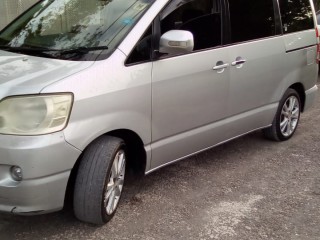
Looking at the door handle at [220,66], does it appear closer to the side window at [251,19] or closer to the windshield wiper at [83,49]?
the side window at [251,19]

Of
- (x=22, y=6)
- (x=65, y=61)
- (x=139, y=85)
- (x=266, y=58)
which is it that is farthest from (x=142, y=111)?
(x=22, y=6)

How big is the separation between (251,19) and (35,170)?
8.83 ft

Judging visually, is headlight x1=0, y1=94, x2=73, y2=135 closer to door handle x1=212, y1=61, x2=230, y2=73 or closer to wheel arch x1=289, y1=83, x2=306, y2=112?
door handle x1=212, y1=61, x2=230, y2=73

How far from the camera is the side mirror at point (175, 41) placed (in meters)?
3.39

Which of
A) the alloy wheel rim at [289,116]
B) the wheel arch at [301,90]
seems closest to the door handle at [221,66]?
the alloy wheel rim at [289,116]

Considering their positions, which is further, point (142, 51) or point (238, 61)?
point (238, 61)

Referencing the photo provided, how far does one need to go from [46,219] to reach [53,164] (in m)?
0.76

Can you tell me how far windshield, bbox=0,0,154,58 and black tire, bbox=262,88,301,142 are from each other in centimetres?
222

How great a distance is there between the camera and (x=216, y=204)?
3730 mm

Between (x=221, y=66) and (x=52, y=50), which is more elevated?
(x=52, y=50)

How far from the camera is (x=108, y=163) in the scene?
10.2 feet

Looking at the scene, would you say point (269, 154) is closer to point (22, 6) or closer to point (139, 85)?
point (139, 85)

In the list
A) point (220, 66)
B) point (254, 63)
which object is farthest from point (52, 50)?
point (254, 63)

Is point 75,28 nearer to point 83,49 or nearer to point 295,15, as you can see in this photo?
point 83,49
